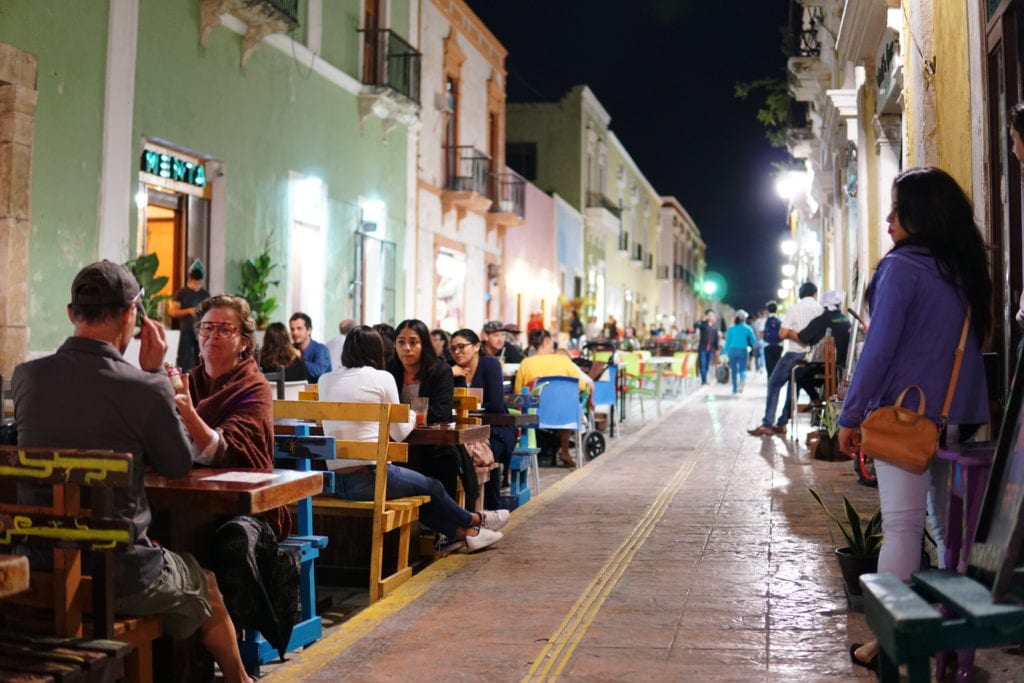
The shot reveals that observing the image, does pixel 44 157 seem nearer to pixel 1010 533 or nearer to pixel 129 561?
pixel 129 561

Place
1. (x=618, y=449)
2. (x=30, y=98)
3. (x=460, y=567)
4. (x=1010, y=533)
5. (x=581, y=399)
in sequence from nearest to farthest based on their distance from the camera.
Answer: (x=1010, y=533) < (x=460, y=567) < (x=30, y=98) < (x=581, y=399) < (x=618, y=449)

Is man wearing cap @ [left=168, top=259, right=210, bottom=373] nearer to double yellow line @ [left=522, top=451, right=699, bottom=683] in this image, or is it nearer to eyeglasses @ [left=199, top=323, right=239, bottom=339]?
double yellow line @ [left=522, top=451, right=699, bottom=683]

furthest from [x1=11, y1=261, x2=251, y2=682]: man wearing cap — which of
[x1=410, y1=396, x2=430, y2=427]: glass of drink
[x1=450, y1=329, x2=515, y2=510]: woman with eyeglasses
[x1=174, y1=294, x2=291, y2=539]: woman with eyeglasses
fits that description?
[x1=450, y1=329, x2=515, y2=510]: woman with eyeglasses

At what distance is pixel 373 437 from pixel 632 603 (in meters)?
1.60

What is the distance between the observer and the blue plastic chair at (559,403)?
424 inches

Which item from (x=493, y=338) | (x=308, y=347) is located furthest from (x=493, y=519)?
(x=308, y=347)

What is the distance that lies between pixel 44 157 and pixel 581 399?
220 inches

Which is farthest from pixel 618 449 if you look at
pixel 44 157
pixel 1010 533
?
pixel 1010 533

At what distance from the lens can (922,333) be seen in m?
4.17

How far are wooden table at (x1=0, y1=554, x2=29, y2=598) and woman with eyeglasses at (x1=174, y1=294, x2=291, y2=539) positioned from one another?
134cm

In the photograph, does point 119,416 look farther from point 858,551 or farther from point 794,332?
point 794,332

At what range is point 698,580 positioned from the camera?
6.09 meters

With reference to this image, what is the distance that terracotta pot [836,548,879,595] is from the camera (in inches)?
204

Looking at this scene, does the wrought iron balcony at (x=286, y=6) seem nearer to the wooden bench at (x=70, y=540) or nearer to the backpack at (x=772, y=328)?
the backpack at (x=772, y=328)
